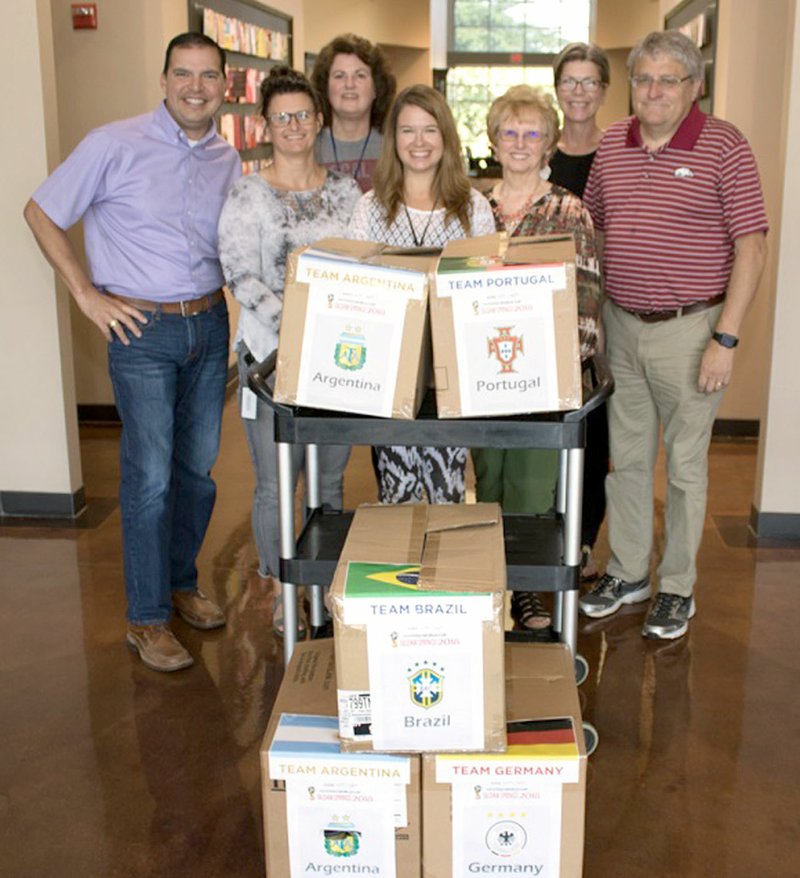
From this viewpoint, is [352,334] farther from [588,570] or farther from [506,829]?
[588,570]

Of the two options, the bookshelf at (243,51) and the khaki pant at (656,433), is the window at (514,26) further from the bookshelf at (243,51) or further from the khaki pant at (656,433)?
the khaki pant at (656,433)

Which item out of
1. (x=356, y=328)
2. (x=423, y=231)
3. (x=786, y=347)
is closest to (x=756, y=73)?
(x=786, y=347)

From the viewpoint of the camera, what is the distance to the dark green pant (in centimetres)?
327

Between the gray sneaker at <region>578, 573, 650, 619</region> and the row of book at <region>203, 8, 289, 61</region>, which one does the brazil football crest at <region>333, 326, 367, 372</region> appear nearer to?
the gray sneaker at <region>578, 573, 650, 619</region>

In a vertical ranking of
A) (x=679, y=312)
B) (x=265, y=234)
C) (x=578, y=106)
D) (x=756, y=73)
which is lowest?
(x=679, y=312)

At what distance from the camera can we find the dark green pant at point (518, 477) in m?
3.27

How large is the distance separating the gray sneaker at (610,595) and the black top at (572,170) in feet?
4.15

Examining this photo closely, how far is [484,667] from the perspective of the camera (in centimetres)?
194

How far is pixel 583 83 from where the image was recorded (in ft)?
11.4

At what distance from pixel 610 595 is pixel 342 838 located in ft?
5.73

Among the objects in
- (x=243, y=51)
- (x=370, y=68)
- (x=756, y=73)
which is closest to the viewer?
(x=370, y=68)

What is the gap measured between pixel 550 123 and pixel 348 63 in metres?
0.74

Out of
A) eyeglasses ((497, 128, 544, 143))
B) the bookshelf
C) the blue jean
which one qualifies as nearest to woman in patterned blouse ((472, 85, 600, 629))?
eyeglasses ((497, 128, 544, 143))

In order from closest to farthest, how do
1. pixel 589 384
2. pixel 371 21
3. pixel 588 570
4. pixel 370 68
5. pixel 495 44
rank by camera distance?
1. pixel 589 384
2. pixel 370 68
3. pixel 588 570
4. pixel 371 21
5. pixel 495 44
